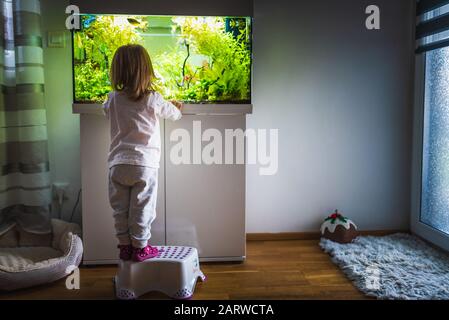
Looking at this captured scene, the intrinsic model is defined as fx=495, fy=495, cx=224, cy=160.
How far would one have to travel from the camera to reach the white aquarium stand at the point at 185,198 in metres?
2.94

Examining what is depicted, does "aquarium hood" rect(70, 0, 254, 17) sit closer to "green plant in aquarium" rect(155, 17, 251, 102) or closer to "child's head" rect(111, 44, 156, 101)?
"green plant in aquarium" rect(155, 17, 251, 102)

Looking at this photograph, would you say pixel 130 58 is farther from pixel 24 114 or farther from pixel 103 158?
pixel 24 114

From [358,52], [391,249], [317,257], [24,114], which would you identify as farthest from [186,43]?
[391,249]

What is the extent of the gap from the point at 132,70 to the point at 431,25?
6.75 ft

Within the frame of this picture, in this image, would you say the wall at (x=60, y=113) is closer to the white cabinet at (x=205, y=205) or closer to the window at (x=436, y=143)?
the white cabinet at (x=205, y=205)

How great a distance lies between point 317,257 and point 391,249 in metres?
0.51

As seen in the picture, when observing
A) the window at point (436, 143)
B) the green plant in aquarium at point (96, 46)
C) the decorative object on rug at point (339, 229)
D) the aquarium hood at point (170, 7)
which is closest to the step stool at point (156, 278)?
the green plant in aquarium at point (96, 46)

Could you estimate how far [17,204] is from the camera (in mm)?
3184

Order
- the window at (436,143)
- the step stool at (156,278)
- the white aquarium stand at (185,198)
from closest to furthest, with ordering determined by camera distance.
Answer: the step stool at (156,278) < the white aquarium stand at (185,198) < the window at (436,143)

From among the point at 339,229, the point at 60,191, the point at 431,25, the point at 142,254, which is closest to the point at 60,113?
the point at 60,191

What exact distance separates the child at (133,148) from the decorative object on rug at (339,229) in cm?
140

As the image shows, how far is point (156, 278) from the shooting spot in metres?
2.59
